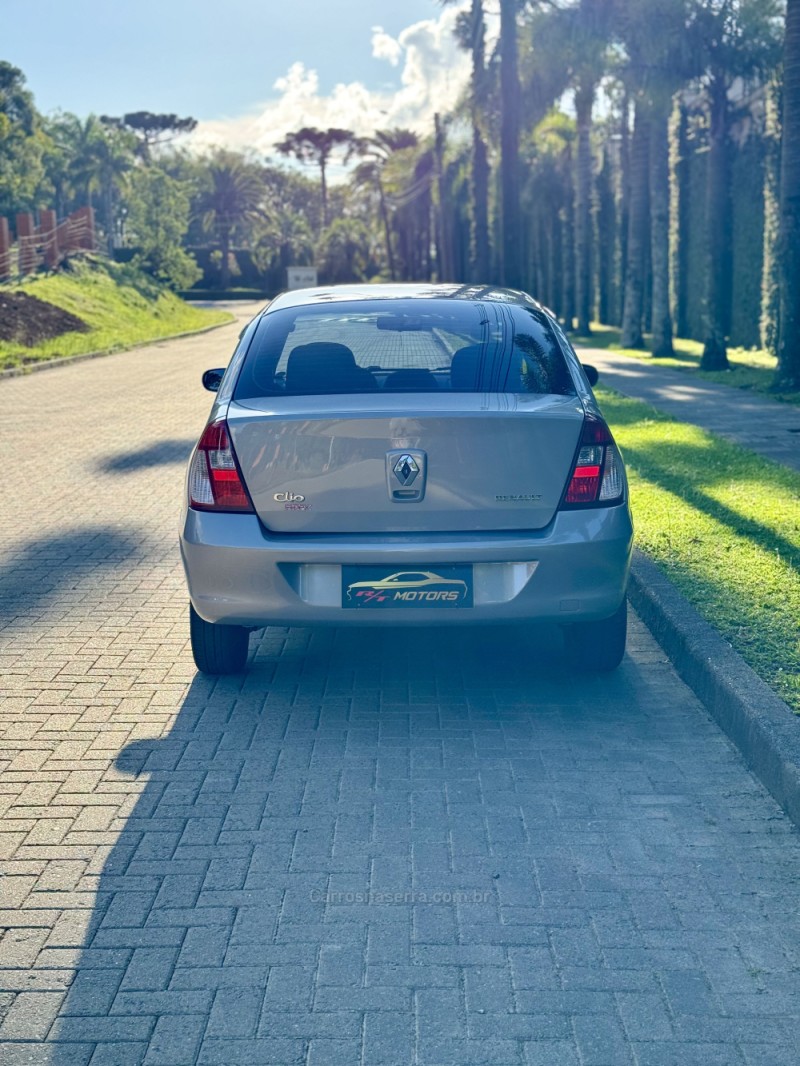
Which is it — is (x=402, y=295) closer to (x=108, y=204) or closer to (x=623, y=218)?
(x=623, y=218)

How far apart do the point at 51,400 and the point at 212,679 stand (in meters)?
15.4

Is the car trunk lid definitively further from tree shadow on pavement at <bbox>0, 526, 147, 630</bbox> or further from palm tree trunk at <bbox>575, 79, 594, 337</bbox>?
palm tree trunk at <bbox>575, 79, 594, 337</bbox>

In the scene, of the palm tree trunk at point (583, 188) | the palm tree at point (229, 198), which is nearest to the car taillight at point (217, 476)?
the palm tree trunk at point (583, 188)

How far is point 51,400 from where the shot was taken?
67.3 ft

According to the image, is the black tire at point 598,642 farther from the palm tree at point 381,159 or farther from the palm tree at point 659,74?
the palm tree at point 381,159

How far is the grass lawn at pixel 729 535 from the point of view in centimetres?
595

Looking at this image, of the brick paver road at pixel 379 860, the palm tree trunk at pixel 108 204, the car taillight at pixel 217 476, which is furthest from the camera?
the palm tree trunk at pixel 108 204

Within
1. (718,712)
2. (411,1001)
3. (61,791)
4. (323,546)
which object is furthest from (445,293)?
(411,1001)

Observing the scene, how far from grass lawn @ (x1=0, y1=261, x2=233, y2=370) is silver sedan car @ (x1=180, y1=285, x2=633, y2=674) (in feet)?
72.8

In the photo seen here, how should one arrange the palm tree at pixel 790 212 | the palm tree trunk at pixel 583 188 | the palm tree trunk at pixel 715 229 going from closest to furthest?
the palm tree at pixel 790 212, the palm tree trunk at pixel 715 229, the palm tree trunk at pixel 583 188

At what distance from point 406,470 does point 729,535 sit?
11.9ft

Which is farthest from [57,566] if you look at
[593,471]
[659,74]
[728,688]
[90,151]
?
[90,151]

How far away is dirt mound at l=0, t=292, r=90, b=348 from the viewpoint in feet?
103

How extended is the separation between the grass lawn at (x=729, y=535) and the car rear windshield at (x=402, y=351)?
4.72 feet
